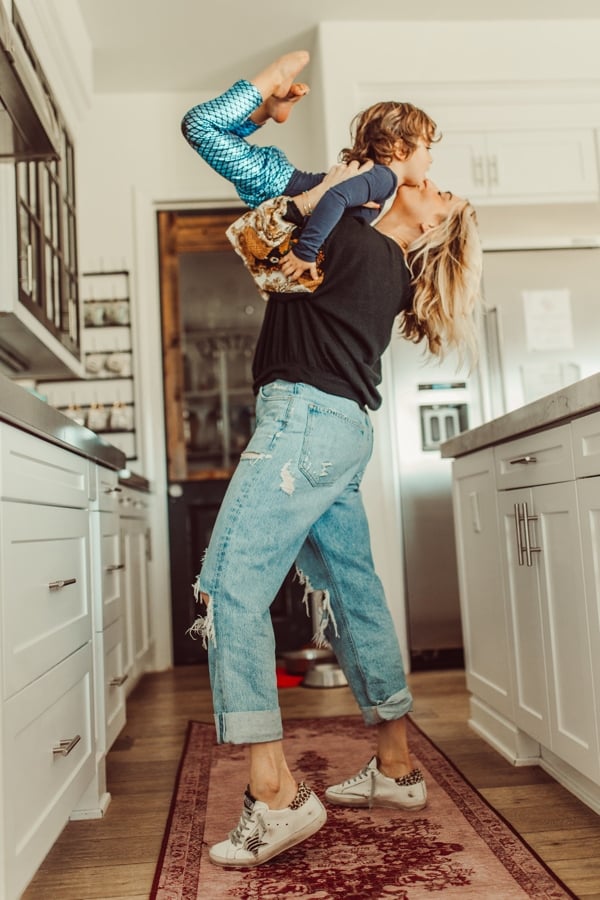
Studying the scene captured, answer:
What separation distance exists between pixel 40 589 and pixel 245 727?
1.35 feet

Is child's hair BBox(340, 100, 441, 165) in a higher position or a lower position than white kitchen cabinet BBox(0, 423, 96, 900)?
higher

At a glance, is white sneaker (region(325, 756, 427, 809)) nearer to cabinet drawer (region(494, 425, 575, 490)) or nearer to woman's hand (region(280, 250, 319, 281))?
cabinet drawer (region(494, 425, 575, 490))

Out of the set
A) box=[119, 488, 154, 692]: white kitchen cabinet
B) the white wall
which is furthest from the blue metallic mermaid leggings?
the white wall

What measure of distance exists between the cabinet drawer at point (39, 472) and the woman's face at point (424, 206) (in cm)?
83

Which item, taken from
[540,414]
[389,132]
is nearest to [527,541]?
[540,414]

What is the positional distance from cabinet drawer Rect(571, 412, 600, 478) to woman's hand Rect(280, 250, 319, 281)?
566 millimetres

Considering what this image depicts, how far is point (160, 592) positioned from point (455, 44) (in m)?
2.69

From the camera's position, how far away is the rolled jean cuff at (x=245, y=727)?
1.40m

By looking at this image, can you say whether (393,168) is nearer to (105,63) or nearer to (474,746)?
(474,746)

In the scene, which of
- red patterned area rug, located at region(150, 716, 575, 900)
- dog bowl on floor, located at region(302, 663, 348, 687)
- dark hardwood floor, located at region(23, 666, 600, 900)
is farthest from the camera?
dog bowl on floor, located at region(302, 663, 348, 687)

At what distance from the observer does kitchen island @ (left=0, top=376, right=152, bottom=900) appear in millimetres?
1221

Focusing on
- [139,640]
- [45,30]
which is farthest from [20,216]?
[139,640]

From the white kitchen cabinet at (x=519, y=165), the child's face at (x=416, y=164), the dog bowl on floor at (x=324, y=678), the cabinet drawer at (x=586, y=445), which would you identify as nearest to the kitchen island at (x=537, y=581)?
the cabinet drawer at (x=586, y=445)

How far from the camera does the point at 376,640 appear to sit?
5.60ft
